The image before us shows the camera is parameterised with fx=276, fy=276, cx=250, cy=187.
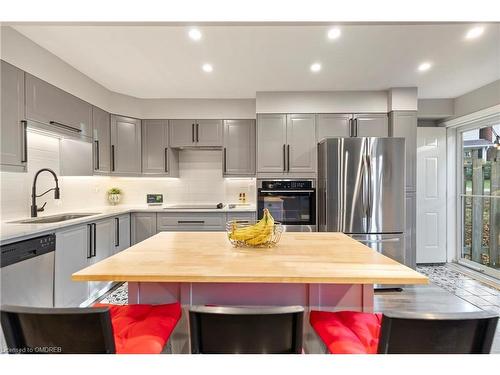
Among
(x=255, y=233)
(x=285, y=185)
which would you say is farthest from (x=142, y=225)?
(x=255, y=233)

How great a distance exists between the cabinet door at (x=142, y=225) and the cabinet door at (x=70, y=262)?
2.81ft

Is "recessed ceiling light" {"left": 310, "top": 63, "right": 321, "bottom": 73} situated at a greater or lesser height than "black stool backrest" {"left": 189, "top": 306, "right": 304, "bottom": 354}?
greater

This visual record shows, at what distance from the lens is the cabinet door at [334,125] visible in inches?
146

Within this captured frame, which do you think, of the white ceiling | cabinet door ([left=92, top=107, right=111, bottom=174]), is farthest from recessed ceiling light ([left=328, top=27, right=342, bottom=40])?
cabinet door ([left=92, top=107, right=111, bottom=174])

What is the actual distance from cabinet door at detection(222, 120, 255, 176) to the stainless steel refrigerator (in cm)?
115

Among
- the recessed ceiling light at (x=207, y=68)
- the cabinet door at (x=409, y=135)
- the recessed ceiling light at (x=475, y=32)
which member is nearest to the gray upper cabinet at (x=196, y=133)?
the recessed ceiling light at (x=207, y=68)

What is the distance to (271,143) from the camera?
3.73 m

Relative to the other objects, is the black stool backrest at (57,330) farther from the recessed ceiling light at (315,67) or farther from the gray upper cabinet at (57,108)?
the recessed ceiling light at (315,67)

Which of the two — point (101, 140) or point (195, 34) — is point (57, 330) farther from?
point (101, 140)

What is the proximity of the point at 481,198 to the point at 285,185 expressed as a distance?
2.77 m

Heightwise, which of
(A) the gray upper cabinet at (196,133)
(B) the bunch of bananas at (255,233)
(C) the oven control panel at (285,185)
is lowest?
(B) the bunch of bananas at (255,233)

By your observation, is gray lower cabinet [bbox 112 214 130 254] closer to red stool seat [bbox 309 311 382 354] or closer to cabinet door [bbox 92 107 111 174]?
cabinet door [bbox 92 107 111 174]

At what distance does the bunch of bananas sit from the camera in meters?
1.56
